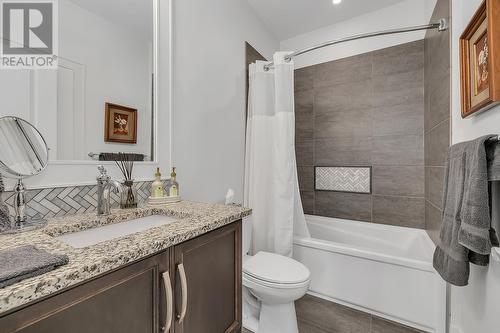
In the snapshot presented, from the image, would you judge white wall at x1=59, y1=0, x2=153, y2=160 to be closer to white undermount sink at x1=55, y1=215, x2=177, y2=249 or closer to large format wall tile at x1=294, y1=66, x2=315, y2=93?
white undermount sink at x1=55, y1=215, x2=177, y2=249

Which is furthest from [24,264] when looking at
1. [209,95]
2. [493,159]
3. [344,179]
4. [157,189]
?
[344,179]

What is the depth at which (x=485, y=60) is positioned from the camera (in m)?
0.99

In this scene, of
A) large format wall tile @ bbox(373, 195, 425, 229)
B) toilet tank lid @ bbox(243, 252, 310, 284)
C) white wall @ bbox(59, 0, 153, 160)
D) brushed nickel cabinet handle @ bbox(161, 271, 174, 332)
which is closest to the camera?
brushed nickel cabinet handle @ bbox(161, 271, 174, 332)

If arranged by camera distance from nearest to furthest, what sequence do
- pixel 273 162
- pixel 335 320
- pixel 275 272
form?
pixel 275 272, pixel 335 320, pixel 273 162

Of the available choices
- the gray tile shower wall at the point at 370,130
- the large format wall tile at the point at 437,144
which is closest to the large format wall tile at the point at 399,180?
the gray tile shower wall at the point at 370,130

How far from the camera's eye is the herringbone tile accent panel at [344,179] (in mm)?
2500

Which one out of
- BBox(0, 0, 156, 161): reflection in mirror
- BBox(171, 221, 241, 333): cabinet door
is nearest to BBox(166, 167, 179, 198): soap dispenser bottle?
BBox(0, 0, 156, 161): reflection in mirror

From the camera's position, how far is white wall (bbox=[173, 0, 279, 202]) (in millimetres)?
1572

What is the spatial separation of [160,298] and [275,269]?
0.97 metres

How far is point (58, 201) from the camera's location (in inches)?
37.4

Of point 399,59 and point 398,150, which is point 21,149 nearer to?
point 398,150

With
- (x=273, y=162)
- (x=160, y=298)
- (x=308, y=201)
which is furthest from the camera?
(x=308, y=201)

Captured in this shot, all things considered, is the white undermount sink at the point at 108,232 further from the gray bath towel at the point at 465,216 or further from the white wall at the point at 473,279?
the white wall at the point at 473,279

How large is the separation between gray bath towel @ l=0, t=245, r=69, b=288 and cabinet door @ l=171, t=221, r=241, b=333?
0.33 metres
